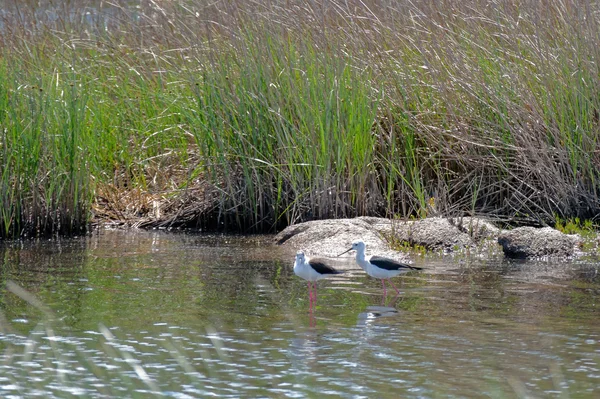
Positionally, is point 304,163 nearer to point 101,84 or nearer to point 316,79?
point 316,79

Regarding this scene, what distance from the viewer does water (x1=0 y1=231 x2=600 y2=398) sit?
4.97 m

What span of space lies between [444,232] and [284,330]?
341 cm

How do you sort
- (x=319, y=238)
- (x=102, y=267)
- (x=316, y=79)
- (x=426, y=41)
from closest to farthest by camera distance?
(x=102, y=267)
(x=319, y=238)
(x=316, y=79)
(x=426, y=41)

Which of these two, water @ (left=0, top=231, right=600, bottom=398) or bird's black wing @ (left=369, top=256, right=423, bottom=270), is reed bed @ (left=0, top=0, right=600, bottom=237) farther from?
bird's black wing @ (left=369, top=256, right=423, bottom=270)

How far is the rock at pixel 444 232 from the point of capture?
9.12 metres

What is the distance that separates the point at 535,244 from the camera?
344 inches

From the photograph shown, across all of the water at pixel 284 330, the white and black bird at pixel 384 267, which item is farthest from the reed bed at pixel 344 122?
the white and black bird at pixel 384 267

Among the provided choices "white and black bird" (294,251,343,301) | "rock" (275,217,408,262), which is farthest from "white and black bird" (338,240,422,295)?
"rock" (275,217,408,262)

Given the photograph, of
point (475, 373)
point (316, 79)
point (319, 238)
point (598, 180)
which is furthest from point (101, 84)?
point (475, 373)

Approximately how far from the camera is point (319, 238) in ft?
30.3

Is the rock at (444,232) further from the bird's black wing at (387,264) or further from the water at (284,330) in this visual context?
the bird's black wing at (387,264)

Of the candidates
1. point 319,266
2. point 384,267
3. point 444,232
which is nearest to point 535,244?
point 444,232

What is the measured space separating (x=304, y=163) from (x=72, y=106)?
7.51ft

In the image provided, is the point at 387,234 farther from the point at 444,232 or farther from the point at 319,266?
the point at 319,266
